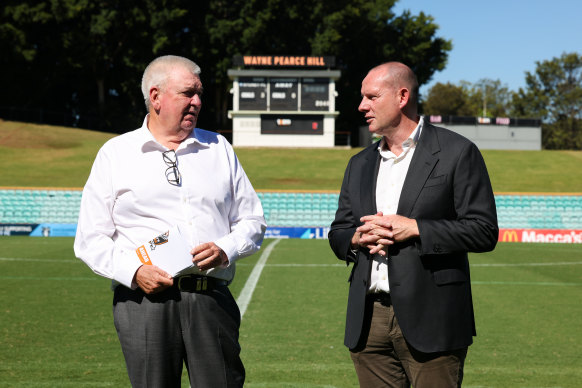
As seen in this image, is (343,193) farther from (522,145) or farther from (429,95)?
(429,95)

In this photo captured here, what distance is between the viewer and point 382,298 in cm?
340

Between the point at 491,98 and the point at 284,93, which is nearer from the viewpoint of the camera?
the point at 284,93

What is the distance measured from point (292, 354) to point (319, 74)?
133 feet

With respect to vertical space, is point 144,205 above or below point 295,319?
above

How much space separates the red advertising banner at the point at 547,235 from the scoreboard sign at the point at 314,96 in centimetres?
2583

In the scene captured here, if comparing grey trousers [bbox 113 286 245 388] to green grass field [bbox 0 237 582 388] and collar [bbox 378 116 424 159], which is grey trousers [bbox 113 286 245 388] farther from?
green grass field [bbox 0 237 582 388]

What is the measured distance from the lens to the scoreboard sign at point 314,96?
151 feet

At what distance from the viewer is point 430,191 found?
3303 mm

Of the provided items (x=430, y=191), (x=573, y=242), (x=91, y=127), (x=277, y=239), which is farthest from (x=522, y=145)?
(x=430, y=191)

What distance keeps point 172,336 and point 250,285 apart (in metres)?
8.00

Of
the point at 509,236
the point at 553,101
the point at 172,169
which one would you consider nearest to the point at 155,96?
the point at 172,169

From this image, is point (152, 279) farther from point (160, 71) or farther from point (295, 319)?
point (295, 319)

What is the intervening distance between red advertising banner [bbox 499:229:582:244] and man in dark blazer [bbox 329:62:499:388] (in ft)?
61.7

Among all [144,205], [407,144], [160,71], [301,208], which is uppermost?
[160,71]
